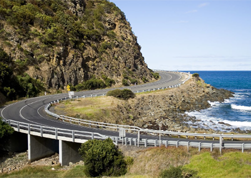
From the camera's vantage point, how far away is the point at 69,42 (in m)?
68.6

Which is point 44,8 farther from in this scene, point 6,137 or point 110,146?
point 110,146

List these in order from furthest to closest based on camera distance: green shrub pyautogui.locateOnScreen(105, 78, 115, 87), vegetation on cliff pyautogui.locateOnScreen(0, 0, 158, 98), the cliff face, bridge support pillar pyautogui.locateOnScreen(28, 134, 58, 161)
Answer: green shrub pyautogui.locateOnScreen(105, 78, 115, 87) < the cliff face < vegetation on cliff pyautogui.locateOnScreen(0, 0, 158, 98) < bridge support pillar pyautogui.locateOnScreen(28, 134, 58, 161)

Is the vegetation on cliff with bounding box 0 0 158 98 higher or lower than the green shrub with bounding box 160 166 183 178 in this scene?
higher

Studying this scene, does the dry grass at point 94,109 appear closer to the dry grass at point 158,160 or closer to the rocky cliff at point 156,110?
the rocky cliff at point 156,110

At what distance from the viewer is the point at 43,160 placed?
2605 centimetres

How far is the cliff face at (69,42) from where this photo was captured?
5981 centimetres

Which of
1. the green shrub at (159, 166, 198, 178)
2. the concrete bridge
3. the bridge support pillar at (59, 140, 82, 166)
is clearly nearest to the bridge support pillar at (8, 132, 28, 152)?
the concrete bridge

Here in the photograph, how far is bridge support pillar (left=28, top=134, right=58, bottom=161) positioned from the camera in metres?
26.1

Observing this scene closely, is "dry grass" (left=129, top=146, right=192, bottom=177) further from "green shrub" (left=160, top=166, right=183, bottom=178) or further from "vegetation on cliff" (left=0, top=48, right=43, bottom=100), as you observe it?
"vegetation on cliff" (left=0, top=48, right=43, bottom=100)

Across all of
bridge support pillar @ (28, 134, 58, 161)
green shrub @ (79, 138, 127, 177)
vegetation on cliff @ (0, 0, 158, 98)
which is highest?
vegetation on cliff @ (0, 0, 158, 98)

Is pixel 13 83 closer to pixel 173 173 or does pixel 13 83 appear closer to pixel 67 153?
pixel 67 153

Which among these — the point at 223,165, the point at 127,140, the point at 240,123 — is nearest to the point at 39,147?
the point at 127,140

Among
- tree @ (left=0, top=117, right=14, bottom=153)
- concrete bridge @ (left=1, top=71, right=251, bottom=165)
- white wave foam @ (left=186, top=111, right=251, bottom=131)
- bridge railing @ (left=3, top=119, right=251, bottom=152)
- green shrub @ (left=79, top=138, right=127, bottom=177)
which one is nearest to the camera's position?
bridge railing @ (left=3, top=119, right=251, bottom=152)

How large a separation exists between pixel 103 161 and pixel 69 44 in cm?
5375
